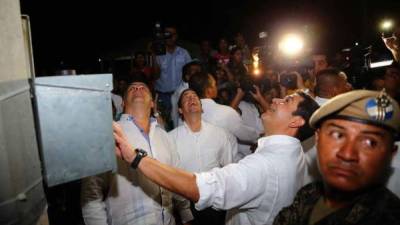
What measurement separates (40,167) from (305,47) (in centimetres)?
709

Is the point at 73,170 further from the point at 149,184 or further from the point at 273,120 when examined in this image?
the point at 273,120

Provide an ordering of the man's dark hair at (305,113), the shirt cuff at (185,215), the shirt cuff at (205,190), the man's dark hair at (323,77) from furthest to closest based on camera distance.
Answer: the man's dark hair at (323,77)
the shirt cuff at (185,215)
the man's dark hair at (305,113)
the shirt cuff at (205,190)

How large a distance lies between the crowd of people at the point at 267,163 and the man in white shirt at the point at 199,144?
0.01 metres

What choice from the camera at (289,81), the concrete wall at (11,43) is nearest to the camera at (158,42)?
the camera at (289,81)

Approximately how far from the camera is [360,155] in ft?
5.64

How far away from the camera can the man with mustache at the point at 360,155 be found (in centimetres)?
171

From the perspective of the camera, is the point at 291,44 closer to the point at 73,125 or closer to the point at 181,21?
the point at 73,125

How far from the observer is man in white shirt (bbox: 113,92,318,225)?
228cm

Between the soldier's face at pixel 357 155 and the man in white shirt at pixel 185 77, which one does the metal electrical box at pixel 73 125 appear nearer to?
the soldier's face at pixel 357 155

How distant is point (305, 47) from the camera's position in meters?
7.78

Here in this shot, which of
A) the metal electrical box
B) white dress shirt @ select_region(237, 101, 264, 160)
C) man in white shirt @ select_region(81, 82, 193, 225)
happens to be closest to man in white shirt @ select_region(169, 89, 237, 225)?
man in white shirt @ select_region(81, 82, 193, 225)

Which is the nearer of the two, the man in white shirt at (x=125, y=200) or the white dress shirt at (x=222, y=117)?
the man in white shirt at (x=125, y=200)

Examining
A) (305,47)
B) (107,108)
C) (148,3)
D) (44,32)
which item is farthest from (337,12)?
(107,108)

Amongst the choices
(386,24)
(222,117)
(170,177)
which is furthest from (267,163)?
(386,24)
